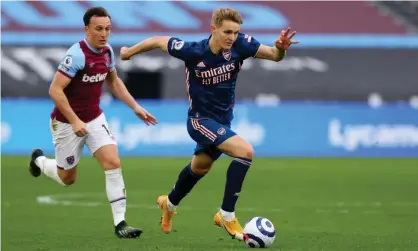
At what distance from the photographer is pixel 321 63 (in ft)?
88.0

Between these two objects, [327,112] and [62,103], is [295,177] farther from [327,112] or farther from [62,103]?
[62,103]

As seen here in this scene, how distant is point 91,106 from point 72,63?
0.61 m

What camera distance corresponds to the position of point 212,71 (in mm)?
9375

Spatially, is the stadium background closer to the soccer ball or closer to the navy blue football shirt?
the soccer ball

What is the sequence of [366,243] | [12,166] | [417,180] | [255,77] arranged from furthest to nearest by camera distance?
[255,77], [12,166], [417,180], [366,243]

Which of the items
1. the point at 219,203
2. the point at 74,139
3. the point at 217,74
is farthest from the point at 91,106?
the point at 219,203

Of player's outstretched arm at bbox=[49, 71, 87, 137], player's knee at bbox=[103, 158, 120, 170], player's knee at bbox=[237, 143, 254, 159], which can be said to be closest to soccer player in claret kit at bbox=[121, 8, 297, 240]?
player's knee at bbox=[237, 143, 254, 159]

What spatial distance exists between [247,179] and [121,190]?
739cm

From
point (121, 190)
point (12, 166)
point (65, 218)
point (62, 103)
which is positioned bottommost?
point (12, 166)

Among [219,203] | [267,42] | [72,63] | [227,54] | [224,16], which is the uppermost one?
[224,16]

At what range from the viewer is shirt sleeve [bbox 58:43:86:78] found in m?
9.41

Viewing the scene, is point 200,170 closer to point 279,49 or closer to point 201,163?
point 201,163

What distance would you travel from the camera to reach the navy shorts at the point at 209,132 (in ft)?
30.0

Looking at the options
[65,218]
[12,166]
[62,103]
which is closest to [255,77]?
[12,166]
